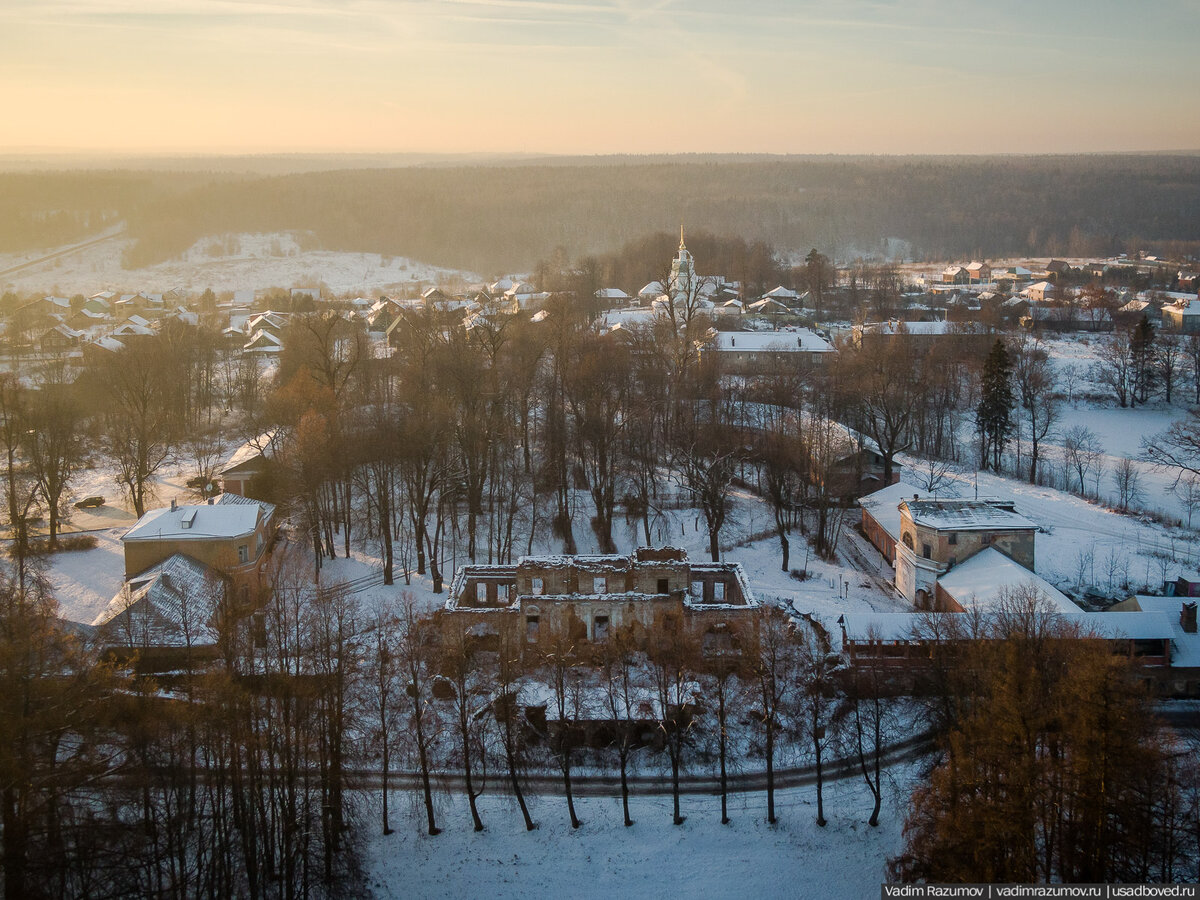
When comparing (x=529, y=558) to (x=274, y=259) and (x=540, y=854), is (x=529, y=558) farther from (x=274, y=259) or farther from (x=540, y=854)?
(x=274, y=259)

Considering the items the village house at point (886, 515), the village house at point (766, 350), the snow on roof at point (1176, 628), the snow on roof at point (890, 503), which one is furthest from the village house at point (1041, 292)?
the snow on roof at point (1176, 628)

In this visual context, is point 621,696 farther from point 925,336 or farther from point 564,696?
point 925,336

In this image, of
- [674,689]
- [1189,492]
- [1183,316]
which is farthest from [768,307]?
[674,689]

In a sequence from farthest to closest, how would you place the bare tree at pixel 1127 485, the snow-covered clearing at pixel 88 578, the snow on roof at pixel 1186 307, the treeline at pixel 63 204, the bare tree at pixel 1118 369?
→ the treeline at pixel 63 204
the snow on roof at pixel 1186 307
the bare tree at pixel 1118 369
the bare tree at pixel 1127 485
the snow-covered clearing at pixel 88 578

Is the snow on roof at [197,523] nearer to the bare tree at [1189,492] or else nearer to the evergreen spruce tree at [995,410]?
the evergreen spruce tree at [995,410]

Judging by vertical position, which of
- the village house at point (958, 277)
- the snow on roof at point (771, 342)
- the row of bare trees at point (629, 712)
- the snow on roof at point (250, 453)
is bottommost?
the row of bare trees at point (629, 712)

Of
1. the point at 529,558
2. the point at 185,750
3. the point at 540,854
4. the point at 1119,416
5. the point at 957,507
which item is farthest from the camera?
the point at 1119,416

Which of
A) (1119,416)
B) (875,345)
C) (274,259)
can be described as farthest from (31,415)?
(274,259)
